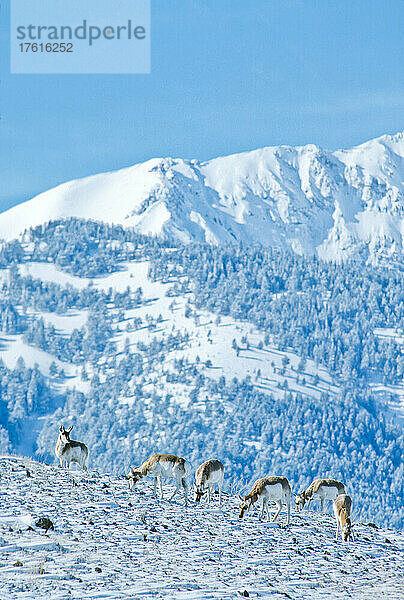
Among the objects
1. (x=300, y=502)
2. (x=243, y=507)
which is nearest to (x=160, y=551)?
(x=243, y=507)

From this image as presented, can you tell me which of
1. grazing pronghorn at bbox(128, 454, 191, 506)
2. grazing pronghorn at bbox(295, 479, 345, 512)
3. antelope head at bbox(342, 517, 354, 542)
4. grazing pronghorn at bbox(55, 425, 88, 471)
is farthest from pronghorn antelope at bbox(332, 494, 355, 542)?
grazing pronghorn at bbox(55, 425, 88, 471)

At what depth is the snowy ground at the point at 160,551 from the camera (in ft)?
70.8

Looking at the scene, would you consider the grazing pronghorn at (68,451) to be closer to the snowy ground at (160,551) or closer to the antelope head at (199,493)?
the snowy ground at (160,551)

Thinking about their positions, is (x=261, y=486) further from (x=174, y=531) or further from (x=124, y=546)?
(x=124, y=546)

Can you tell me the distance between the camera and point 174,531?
1099 inches

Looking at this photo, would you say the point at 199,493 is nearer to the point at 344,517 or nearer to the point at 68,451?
the point at 344,517

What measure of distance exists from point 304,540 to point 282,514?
464 cm

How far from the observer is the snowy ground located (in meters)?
21.6

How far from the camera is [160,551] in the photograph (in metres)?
25.4

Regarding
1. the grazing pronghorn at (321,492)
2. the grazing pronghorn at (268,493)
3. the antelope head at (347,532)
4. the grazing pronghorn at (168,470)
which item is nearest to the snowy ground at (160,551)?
the antelope head at (347,532)

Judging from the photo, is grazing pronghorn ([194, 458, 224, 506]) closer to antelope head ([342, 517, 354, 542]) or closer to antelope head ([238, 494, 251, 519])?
antelope head ([238, 494, 251, 519])

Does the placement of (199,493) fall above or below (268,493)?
below

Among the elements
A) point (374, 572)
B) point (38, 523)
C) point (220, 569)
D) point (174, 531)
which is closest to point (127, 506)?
point (174, 531)

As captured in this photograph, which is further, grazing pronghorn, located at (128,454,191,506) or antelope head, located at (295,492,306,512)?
antelope head, located at (295,492,306,512)
